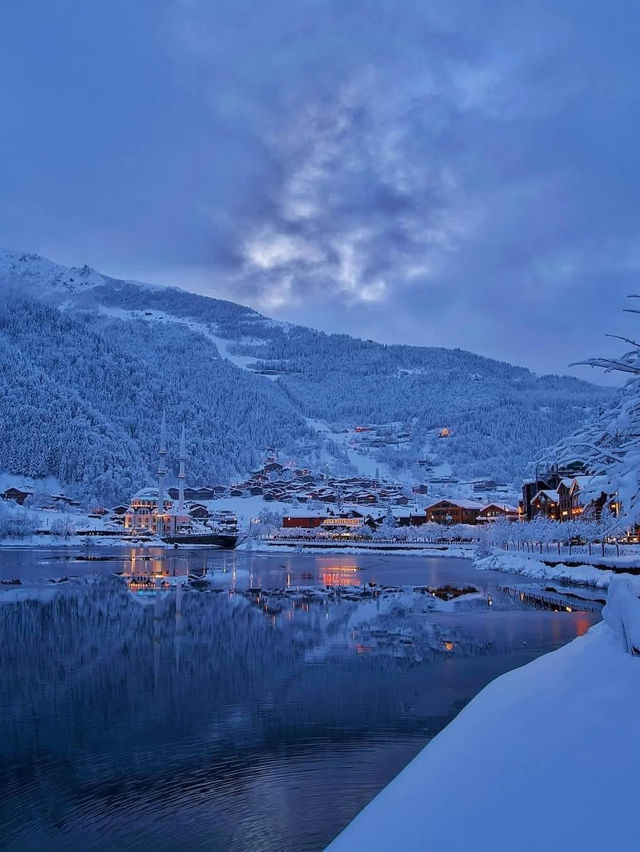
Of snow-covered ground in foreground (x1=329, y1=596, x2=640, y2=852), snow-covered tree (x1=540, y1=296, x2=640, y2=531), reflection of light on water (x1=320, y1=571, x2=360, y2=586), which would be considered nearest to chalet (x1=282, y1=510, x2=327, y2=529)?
reflection of light on water (x1=320, y1=571, x2=360, y2=586)

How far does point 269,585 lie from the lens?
1686 inches

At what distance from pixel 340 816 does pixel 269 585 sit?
34.7 m

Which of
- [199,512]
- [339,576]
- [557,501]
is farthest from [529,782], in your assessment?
[199,512]

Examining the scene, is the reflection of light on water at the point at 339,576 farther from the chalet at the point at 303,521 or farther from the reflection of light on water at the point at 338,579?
the chalet at the point at 303,521

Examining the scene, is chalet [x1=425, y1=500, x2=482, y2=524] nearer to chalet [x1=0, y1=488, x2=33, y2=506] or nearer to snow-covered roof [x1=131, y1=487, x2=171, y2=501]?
snow-covered roof [x1=131, y1=487, x2=171, y2=501]

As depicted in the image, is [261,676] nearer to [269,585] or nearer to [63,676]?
[63,676]

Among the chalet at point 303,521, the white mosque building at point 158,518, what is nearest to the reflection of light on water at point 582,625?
the chalet at point 303,521

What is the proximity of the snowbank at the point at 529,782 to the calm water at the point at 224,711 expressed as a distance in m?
1.81

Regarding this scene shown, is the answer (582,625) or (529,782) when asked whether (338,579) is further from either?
(529,782)

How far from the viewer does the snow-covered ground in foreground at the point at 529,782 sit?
4980 mm

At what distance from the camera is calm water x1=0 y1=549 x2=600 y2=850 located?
872 cm

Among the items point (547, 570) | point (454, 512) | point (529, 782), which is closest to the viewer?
point (529, 782)

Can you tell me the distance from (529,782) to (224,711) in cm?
830

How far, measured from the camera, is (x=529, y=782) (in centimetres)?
612
